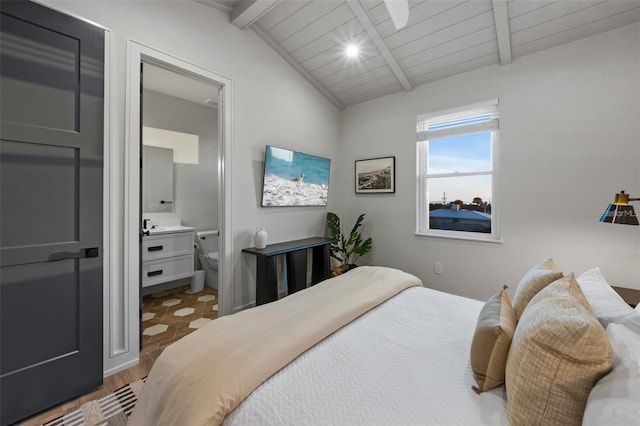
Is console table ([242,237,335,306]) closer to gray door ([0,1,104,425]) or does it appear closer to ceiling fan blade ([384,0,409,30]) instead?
gray door ([0,1,104,425])

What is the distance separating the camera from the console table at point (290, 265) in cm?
259

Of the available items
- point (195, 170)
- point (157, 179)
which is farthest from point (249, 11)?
point (157, 179)

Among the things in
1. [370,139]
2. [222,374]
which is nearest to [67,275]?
[222,374]

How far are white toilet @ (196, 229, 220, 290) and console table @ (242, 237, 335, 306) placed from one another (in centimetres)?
124

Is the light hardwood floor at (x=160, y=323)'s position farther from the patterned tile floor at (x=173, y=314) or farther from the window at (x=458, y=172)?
the window at (x=458, y=172)

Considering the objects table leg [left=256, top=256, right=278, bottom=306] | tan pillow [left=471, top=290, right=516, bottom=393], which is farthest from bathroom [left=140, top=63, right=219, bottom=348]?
tan pillow [left=471, top=290, right=516, bottom=393]

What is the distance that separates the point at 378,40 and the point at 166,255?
337 centimetres

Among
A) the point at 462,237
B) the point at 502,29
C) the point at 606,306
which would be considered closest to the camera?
the point at 606,306

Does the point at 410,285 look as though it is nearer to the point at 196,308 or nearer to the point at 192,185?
the point at 196,308

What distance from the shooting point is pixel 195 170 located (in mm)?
4074

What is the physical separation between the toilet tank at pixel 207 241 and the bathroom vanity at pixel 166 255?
0.23 meters

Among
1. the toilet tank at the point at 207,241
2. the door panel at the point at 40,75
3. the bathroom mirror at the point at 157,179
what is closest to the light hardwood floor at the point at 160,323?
the toilet tank at the point at 207,241

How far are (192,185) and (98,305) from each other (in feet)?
8.27

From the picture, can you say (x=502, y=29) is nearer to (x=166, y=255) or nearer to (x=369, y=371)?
(x=369, y=371)
